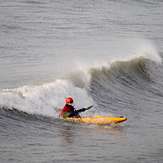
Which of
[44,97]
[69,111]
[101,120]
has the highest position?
[44,97]

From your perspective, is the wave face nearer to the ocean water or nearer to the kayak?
the ocean water

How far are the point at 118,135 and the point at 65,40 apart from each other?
19.3 metres

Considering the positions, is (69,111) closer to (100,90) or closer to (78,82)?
(78,82)

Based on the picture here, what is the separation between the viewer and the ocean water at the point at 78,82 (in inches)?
384

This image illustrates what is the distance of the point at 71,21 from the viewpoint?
37.6m

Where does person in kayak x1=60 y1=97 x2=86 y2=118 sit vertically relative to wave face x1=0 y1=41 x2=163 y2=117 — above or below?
below

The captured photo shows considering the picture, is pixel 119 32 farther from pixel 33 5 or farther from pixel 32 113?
pixel 32 113

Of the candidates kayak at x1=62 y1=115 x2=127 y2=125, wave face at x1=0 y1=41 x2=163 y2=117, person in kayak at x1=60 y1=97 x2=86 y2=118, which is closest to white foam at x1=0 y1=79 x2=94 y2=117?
wave face at x1=0 y1=41 x2=163 y2=117

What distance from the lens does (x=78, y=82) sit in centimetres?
1792

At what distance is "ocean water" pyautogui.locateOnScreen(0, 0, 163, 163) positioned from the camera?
9.76 m

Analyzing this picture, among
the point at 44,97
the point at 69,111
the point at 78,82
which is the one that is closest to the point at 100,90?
→ the point at 78,82

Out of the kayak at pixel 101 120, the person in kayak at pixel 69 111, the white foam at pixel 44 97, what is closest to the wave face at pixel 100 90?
the white foam at pixel 44 97

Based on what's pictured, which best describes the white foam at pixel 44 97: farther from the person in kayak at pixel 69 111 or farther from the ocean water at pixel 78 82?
the person in kayak at pixel 69 111

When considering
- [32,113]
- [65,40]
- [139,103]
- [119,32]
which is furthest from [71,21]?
[32,113]
